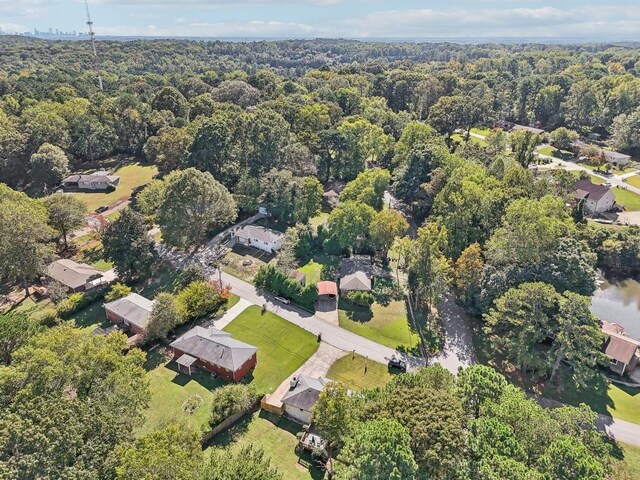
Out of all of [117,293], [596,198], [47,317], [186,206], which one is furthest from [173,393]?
[596,198]

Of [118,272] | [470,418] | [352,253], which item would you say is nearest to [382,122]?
[352,253]

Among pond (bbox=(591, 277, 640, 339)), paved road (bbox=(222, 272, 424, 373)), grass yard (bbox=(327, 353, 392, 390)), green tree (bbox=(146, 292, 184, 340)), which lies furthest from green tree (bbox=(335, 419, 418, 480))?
pond (bbox=(591, 277, 640, 339))

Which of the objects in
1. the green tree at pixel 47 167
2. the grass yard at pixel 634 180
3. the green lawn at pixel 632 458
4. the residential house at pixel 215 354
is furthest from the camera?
the grass yard at pixel 634 180

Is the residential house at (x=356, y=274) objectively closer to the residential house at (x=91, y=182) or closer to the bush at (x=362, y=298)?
the bush at (x=362, y=298)

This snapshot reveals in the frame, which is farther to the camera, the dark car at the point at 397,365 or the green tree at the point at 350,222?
the green tree at the point at 350,222

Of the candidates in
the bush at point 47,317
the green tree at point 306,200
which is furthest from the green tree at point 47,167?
the green tree at point 306,200

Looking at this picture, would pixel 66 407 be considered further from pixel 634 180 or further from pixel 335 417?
pixel 634 180

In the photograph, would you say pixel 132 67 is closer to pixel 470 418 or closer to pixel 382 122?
pixel 382 122

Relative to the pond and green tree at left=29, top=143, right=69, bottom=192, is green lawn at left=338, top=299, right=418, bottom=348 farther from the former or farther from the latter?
green tree at left=29, top=143, right=69, bottom=192
